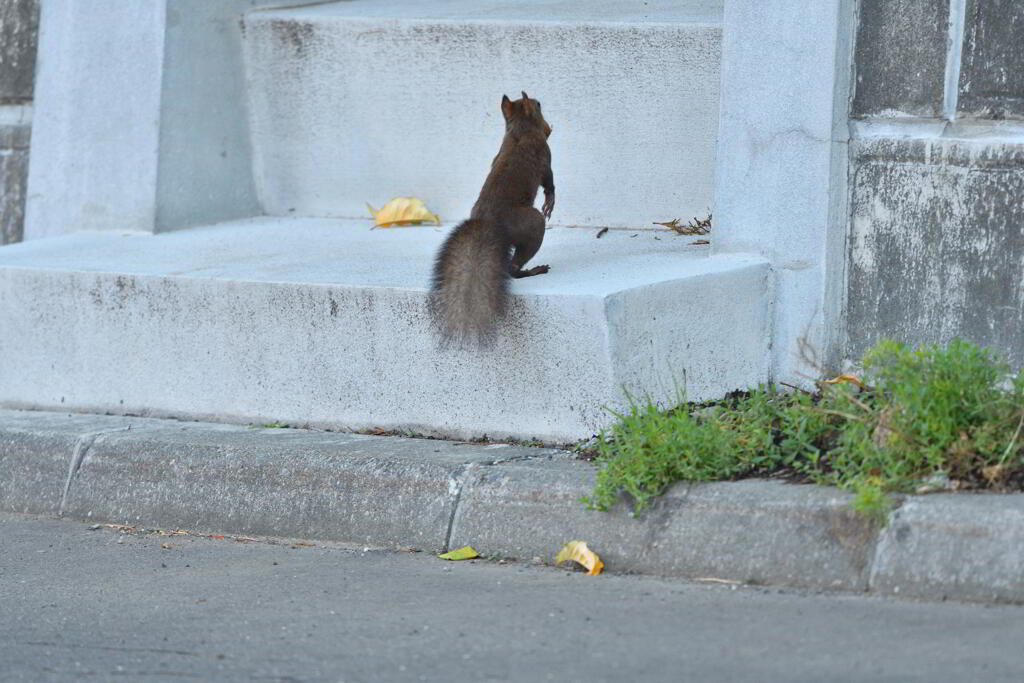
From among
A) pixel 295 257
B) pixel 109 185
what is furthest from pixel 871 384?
pixel 109 185

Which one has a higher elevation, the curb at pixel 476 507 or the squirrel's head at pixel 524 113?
the squirrel's head at pixel 524 113

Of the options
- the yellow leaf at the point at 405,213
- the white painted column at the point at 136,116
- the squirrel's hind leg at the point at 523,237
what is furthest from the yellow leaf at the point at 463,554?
the white painted column at the point at 136,116

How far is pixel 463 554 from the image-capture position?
4367 millimetres

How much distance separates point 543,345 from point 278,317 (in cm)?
102

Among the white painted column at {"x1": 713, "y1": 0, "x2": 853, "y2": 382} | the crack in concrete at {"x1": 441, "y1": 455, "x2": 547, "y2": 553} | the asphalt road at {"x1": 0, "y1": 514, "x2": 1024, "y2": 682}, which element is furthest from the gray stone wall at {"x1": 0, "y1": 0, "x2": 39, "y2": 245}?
the white painted column at {"x1": 713, "y1": 0, "x2": 853, "y2": 382}

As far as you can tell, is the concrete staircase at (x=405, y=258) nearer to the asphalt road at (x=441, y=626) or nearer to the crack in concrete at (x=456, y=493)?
the crack in concrete at (x=456, y=493)

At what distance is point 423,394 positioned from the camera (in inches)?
197

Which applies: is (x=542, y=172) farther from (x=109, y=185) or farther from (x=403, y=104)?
(x=109, y=185)

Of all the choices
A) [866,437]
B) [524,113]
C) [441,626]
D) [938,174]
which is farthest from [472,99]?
[441,626]

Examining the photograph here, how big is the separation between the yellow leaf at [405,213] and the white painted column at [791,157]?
5.06 feet

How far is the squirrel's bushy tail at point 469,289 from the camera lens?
4.77m

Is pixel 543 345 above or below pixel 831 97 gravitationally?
below

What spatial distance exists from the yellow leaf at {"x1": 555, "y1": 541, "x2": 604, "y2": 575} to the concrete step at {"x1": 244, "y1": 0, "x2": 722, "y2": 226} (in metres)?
2.12

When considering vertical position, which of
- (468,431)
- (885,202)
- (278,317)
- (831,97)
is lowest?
(468,431)
